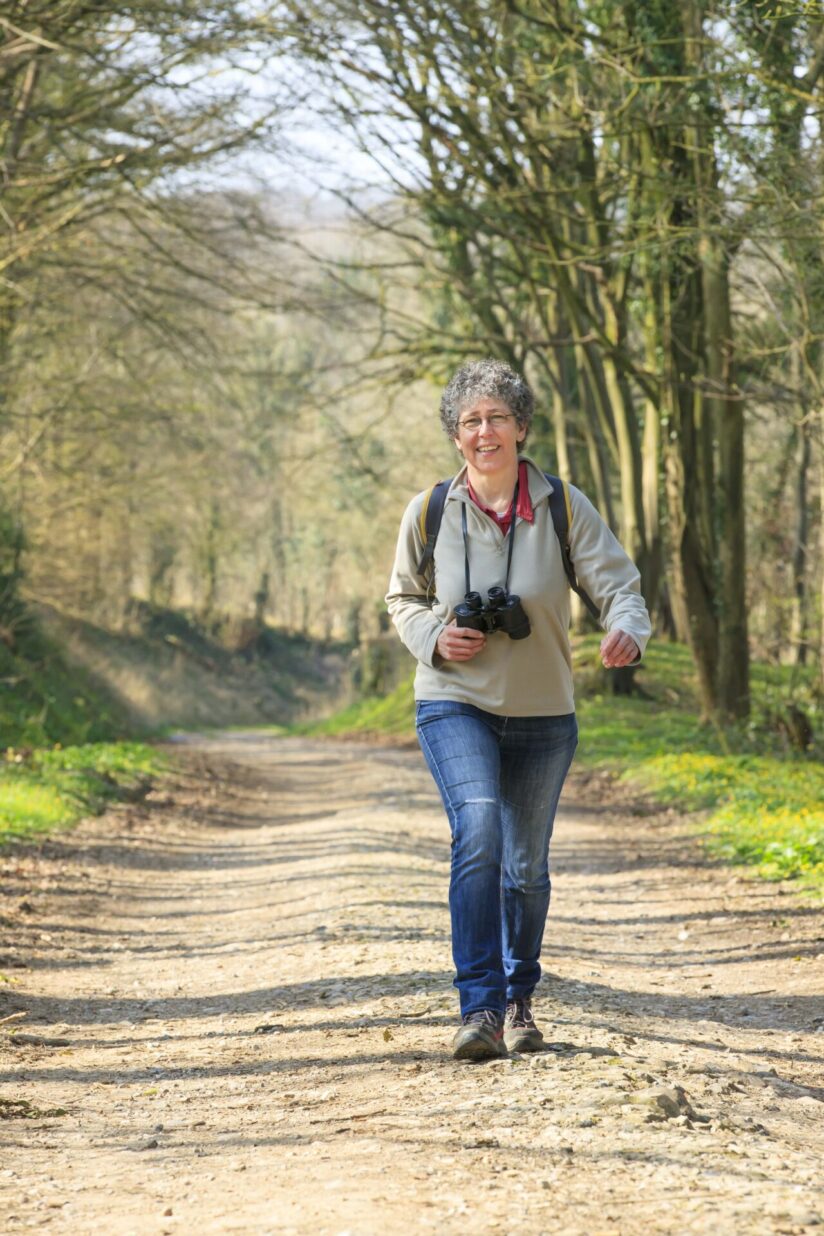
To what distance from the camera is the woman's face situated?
521cm

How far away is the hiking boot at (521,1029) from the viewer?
5219 mm

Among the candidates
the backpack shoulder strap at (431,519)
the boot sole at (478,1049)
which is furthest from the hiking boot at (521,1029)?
the backpack shoulder strap at (431,519)

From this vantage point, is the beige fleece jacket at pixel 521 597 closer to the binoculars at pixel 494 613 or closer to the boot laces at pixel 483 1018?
the binoculars at pixel 494 613

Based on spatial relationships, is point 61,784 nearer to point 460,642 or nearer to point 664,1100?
point 460,642

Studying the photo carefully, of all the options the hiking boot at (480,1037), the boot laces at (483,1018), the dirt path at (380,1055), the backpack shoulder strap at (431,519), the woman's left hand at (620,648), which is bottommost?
the dirt path at (380,1055)

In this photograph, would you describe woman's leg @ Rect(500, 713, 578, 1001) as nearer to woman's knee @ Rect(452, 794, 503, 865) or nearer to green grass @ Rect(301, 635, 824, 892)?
woman's knee @ Rect(452, 794, 503, 865)

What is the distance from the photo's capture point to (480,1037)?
5.02 metres

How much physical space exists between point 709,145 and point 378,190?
23.8ft

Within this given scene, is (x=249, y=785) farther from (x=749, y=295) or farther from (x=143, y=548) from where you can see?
(x=143, y=548)

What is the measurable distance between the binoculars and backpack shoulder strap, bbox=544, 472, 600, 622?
0.31 m

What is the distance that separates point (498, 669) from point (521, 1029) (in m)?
1.29

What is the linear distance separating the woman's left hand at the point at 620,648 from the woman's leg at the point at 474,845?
490mm

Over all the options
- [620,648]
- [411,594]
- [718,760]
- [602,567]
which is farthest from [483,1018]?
[718,760]

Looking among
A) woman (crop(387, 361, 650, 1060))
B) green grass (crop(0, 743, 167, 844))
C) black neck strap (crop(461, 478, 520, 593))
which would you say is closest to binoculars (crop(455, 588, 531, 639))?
woman (crop(387, 361, 650, 1060))
